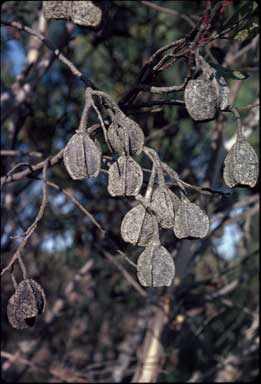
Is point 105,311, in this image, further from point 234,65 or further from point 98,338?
point 234,65

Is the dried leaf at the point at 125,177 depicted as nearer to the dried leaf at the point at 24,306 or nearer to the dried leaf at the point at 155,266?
the dried leaf at the point at 155,266

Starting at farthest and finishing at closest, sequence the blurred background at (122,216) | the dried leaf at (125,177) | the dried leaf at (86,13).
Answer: the blurred background at (122,216)
the dried leaf at (86,13)
the dried leaf at (125,177)

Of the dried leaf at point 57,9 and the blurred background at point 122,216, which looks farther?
the blurred background at point 122,216

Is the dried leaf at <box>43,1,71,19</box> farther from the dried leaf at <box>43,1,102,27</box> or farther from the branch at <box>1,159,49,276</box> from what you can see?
the branch at <box>1,159,49,276</box>

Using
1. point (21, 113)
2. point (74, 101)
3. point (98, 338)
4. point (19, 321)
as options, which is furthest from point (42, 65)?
point (98, 338)

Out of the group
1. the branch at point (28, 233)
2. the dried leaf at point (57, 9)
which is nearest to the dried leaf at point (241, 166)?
the branch at point (28, 233)

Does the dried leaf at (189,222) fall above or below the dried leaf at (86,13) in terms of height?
below
